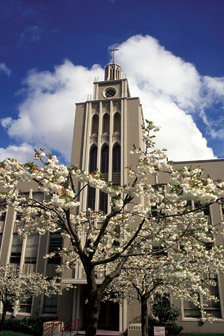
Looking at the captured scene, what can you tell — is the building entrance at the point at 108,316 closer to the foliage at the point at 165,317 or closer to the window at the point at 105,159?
the foliage at the point at 165,317

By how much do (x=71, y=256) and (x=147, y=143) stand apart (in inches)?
245

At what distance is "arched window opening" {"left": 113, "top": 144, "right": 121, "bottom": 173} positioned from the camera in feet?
84.4

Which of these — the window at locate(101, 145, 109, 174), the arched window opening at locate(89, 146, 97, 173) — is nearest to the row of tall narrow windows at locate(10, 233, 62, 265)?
the arched window opening at locate(89, 146, 97, 173)

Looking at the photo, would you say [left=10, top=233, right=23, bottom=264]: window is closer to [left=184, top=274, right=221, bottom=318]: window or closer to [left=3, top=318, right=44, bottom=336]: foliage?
[left=3, top=318, right=44, bottom=336]: foliage

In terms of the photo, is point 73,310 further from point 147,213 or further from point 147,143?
point 147,143

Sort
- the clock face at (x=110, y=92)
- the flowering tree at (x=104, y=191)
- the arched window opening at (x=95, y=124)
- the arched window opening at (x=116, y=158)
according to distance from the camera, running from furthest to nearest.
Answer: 1. the clock face at (x=110, y=92)
2. the arched window opening at (x=95, y=124)
3. the arched window opening at (x=116, y=158)
4. the flowering tree at (x=104, y=191)

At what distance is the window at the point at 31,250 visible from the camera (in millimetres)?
24391

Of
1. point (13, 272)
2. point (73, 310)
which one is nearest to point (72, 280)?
point (73, 310)

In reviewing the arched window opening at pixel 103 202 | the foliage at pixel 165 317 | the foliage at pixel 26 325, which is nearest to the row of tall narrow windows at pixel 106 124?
the arched window opening at pixel 103 202

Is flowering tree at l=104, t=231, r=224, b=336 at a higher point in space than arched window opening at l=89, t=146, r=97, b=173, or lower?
lower

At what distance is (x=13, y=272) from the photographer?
22.1 metres

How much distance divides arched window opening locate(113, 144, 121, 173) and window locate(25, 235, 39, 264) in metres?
10.5

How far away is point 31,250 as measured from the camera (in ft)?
81.4

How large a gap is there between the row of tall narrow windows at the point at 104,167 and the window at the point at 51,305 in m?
8.75
